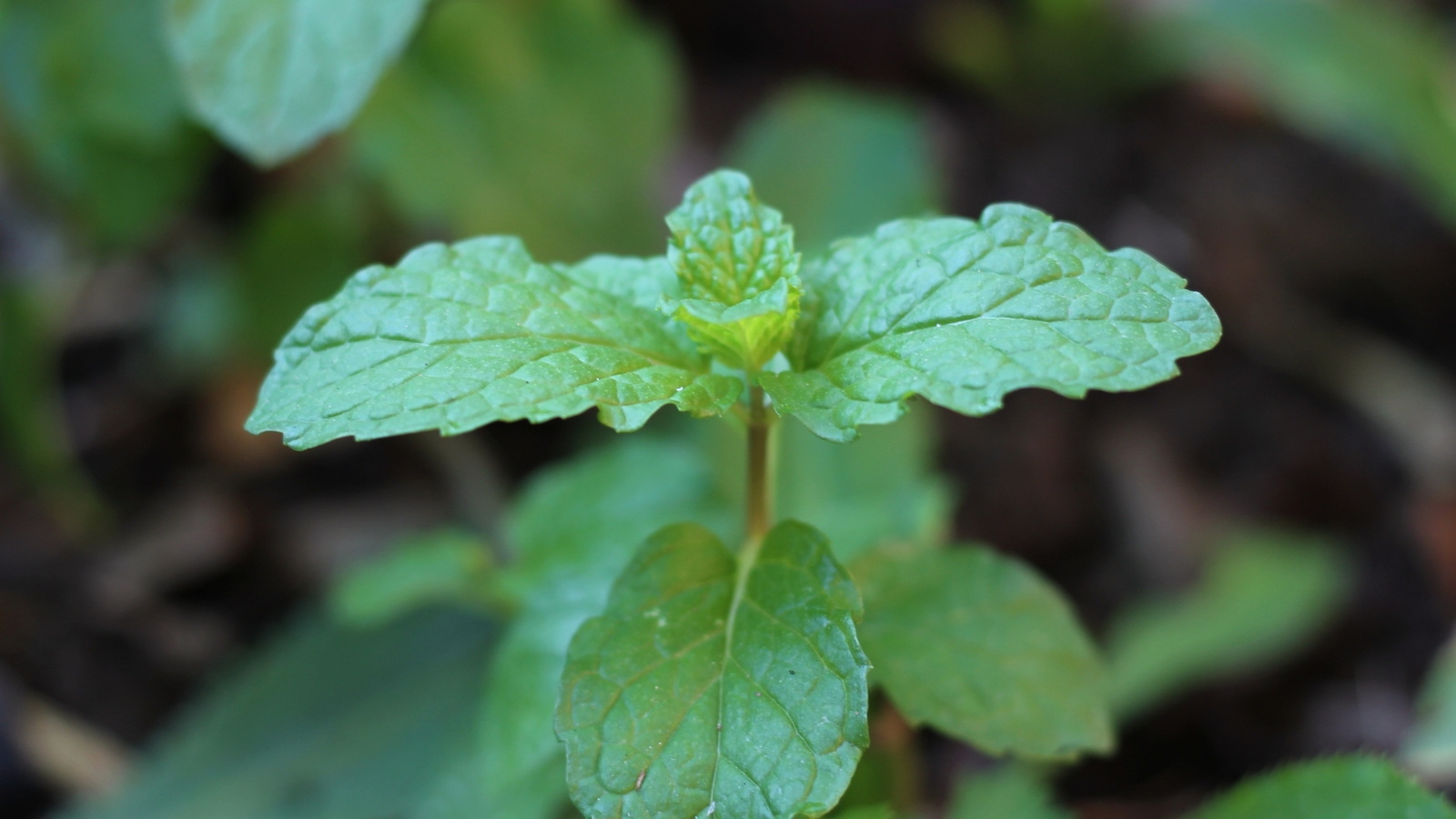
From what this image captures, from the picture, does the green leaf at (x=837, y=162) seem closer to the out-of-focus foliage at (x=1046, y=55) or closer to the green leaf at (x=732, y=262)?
the out-of-focus foliage at (x=1046, y=55)

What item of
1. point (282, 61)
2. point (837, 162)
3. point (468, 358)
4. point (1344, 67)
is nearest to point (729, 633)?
point (468, 358)

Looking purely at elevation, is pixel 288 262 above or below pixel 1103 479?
above

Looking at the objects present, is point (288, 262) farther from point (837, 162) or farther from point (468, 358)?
point (468, 358)

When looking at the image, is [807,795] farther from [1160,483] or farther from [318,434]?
[1160,483]

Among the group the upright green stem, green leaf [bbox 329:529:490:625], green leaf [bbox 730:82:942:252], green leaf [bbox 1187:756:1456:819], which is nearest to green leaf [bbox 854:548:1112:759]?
the upright green stem

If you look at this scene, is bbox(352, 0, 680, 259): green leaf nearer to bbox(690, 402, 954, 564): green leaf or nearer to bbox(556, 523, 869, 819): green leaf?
bbox(690, 402, 954, 564): green leaf

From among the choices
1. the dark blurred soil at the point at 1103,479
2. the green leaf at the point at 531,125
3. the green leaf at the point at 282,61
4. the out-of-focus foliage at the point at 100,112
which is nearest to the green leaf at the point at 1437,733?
the dark blurred soil at the point at 1103,479
